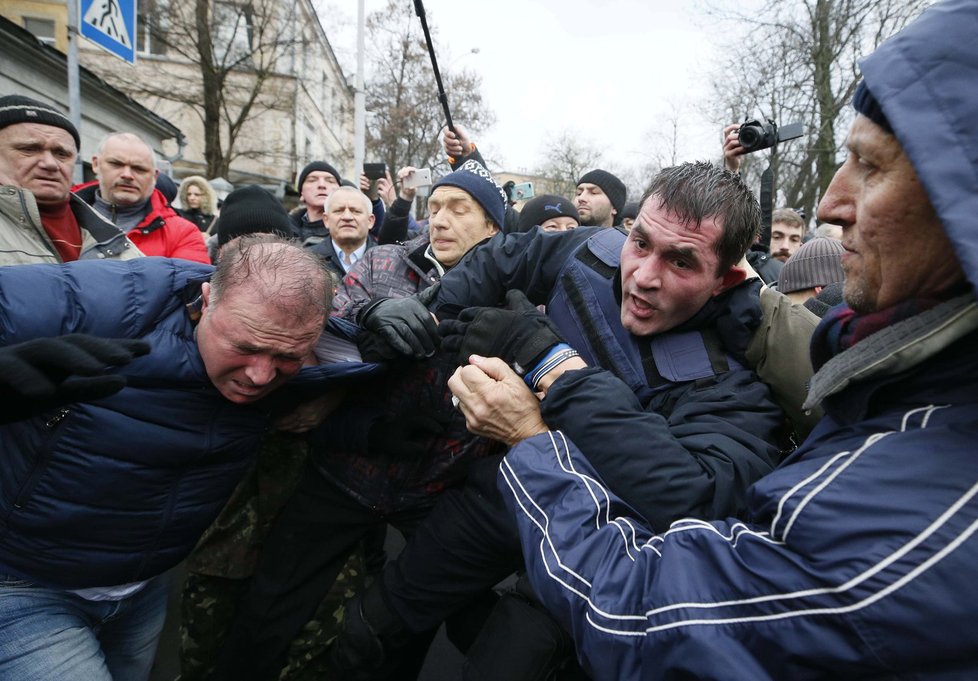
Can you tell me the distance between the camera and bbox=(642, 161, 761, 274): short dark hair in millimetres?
1634

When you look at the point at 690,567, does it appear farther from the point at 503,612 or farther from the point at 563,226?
the point at 563,226

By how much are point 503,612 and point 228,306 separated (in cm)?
122

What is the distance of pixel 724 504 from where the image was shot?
4.10ft

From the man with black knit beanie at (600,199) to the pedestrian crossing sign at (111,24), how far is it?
363cm

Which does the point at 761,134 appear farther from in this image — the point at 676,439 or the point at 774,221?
the point at 774,221

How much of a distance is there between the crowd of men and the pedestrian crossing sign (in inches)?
56.6

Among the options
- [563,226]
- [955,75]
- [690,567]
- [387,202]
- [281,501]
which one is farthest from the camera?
[387,202]

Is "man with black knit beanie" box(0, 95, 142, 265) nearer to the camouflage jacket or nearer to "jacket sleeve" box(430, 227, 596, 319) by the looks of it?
the camouflage jacket

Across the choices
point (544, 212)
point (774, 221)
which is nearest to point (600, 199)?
point (544, 212)

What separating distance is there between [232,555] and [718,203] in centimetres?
223

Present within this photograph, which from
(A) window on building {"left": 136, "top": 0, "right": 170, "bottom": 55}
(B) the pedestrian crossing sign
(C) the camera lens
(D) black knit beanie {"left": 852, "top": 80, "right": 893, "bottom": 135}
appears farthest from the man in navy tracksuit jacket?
(A) window on building {"left": 136, "top": 0, "right": 170, "bottom": 55}

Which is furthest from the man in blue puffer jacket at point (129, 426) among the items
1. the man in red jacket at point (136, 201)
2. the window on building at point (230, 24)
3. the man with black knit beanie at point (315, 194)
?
the window on building at point (230, 24)

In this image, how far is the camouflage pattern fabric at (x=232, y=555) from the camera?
7.74 feet

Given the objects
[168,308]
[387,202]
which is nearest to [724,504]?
[168,308]
